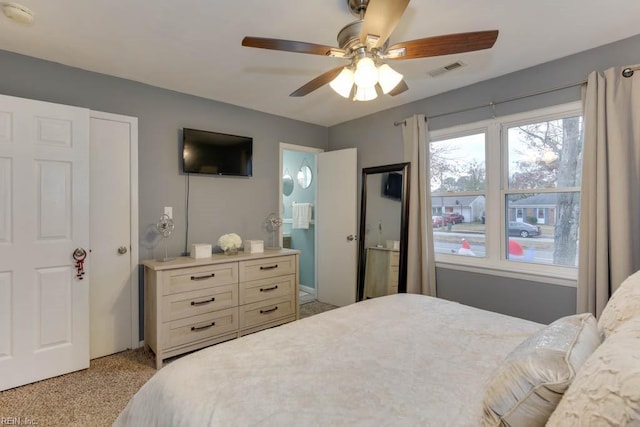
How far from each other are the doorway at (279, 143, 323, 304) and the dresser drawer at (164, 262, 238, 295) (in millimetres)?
1687

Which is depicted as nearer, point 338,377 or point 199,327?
point 338,377

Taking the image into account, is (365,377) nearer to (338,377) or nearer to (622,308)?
(338,377)

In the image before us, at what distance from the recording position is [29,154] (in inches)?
87.4

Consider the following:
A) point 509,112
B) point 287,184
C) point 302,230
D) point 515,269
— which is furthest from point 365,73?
point 287,184

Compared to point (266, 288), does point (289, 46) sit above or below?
above

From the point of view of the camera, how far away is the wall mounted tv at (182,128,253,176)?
308 cm

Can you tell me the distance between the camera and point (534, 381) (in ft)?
2.55

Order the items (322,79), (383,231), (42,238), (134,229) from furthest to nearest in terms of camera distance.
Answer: (383,231) < (134,229) < (42,238) < (322,79)

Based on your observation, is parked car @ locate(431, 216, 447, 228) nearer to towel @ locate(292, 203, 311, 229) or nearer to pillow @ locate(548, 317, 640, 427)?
towel @ locate(292, 203, 311, 229)

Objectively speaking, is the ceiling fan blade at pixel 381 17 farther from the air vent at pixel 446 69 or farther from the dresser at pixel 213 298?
the dresser at pixel 213 298

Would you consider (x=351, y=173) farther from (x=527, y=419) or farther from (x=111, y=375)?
(x=527, y=419)

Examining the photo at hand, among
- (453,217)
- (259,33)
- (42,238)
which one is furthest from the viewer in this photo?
(453,217)

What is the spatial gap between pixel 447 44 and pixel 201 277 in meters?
2.46

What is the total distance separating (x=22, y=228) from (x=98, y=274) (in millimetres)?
652
